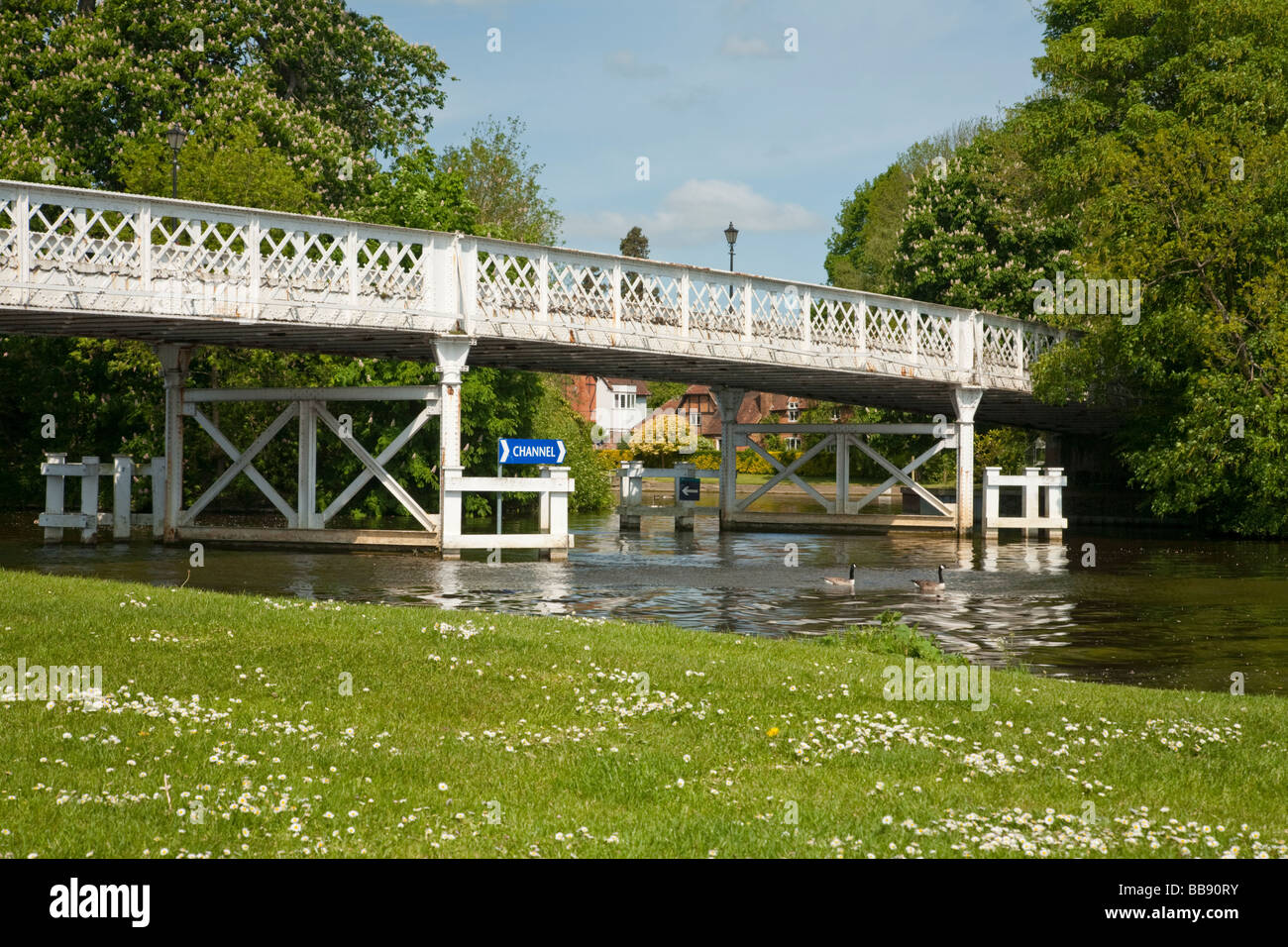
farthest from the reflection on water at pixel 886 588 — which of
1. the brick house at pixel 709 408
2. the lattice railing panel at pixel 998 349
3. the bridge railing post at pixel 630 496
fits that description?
the brick house at pixel 709 408

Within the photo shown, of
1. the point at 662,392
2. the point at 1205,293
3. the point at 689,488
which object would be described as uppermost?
the point at 662,392

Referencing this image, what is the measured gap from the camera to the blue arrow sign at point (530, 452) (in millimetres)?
28297

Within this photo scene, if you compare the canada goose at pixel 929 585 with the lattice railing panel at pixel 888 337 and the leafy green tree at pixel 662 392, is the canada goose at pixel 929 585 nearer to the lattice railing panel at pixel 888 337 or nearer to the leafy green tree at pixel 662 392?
the lattice railing panel at pixel 888 337

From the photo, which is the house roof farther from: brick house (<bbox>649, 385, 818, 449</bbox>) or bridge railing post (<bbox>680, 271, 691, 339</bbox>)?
bridge railing post (<bbox>680, 271, 691, 339</bbox>)

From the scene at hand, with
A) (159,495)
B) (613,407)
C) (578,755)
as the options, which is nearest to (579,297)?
(159,495)

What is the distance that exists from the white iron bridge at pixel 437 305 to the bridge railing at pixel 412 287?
4 cm

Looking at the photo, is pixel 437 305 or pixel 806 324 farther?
pixel 806 324

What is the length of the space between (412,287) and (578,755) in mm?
19837

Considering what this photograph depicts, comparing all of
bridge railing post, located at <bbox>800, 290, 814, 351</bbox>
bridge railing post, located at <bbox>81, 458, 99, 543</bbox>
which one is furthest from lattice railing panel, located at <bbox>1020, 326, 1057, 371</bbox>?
bridge railing post, located at <bbox>81, 458, 99, 543</bbox>

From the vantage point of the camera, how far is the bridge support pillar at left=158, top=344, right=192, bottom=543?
1257 inches

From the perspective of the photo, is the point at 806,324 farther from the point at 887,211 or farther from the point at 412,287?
the point at 887,211

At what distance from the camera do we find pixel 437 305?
27.7m
